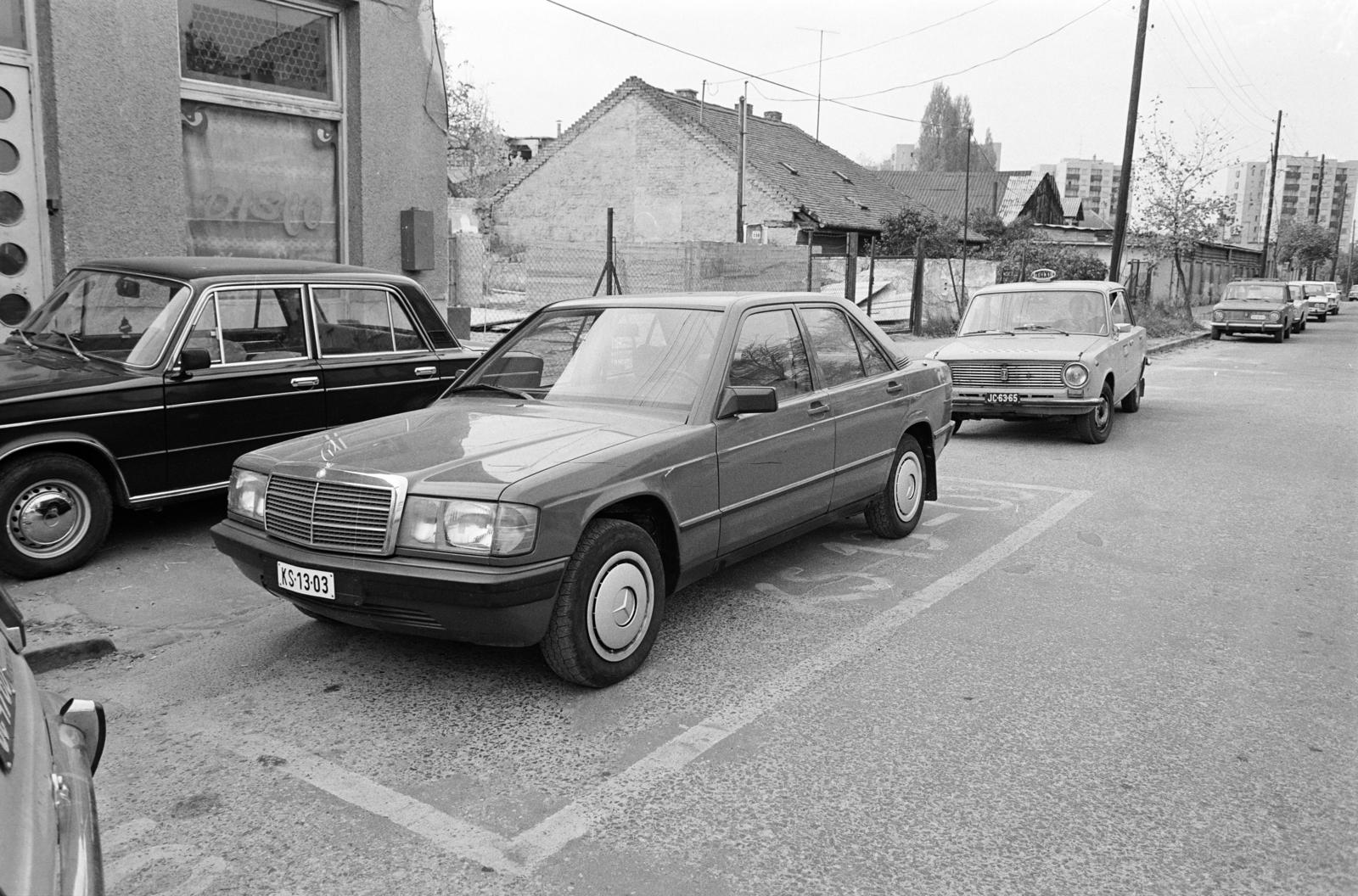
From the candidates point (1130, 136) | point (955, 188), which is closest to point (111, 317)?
point (1130, 136)

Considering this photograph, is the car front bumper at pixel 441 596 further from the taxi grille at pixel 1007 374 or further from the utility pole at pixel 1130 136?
the utility pole at pixel 1130 136

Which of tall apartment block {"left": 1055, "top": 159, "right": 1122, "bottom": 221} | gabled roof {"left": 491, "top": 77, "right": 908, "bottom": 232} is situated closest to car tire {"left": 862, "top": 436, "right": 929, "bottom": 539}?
gabled roof {"left": 491, "top": 77, "right": 908, "bottom": 232}

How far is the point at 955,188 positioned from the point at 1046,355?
4975 cm

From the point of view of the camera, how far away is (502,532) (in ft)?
13.3

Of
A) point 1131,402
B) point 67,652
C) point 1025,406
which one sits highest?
point 1025,406

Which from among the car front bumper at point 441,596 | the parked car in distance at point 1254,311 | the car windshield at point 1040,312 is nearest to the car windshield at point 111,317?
the car front bumper at point 441,596

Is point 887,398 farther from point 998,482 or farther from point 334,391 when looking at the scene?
point 334,391

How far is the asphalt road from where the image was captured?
3.23 m

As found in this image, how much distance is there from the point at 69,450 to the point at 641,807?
13.4ft

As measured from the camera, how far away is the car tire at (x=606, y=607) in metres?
4.28

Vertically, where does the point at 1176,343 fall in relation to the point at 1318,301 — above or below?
below

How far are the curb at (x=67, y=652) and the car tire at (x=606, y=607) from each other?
82.3 inches

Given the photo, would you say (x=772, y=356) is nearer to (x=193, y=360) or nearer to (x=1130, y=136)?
(x=193, y=360)

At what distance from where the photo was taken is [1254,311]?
1168 inches
